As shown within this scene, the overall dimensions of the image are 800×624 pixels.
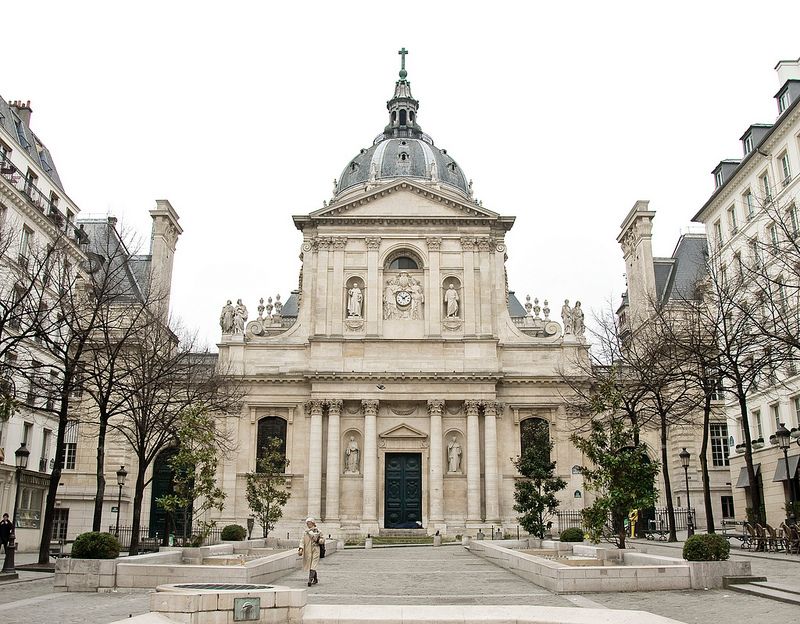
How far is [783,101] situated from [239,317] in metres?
32.7

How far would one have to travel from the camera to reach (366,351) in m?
49.2

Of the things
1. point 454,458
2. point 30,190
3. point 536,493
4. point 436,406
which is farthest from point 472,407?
point 30,190

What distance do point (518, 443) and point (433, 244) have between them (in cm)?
1339

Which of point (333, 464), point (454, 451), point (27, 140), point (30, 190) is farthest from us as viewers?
point (454, 451)

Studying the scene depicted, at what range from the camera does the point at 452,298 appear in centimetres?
5028

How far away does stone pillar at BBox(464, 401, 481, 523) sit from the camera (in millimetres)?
46406

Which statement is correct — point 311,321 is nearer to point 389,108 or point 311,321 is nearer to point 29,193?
point 29,193

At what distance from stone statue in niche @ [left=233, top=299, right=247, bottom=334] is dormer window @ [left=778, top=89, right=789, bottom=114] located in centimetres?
3228

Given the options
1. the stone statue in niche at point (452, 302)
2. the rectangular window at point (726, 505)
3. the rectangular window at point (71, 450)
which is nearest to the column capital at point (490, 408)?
the stone statue in niche at point (452, 302)

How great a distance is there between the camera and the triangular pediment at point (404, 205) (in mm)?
51344

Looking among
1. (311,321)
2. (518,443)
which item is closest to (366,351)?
(311,321)

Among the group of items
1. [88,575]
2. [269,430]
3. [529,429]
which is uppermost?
[269,430]

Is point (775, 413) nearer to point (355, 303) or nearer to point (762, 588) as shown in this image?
point (355, 303)

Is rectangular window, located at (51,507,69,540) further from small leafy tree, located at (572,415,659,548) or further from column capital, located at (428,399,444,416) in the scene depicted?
small leafy tree, located at (572,415,659,548)
